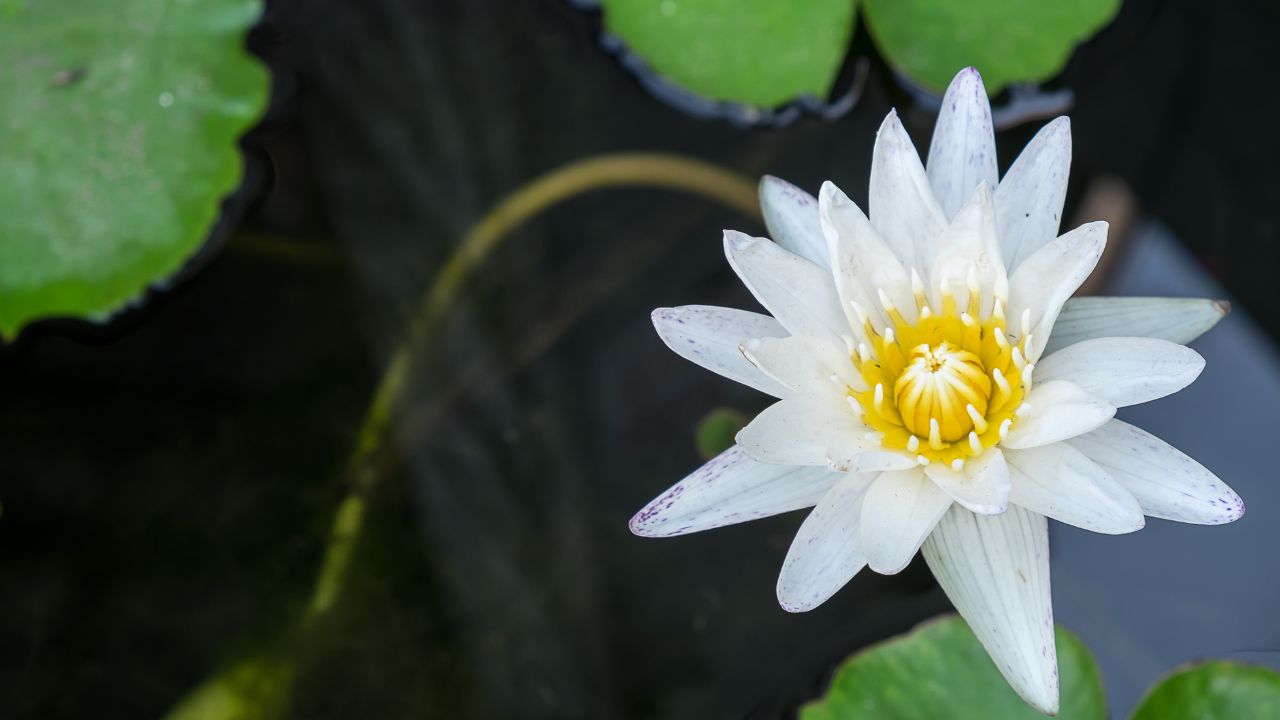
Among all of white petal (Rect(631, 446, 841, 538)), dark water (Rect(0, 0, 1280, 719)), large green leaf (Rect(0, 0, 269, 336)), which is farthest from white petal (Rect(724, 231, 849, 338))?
large green leaf (Rect(0, 0, 269, 336))

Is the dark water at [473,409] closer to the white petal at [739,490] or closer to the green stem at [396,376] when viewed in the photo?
the green stem at [396,376]

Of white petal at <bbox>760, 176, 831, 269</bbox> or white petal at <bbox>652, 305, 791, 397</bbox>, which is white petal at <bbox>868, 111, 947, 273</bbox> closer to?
white petal at <bbox>760, 176, 831, 269</bbox>

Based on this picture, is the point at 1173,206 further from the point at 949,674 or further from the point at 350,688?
the point at 350,688

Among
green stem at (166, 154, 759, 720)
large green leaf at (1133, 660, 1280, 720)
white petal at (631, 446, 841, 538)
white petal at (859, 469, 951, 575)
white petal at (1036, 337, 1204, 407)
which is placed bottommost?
green stem at (166, 154, 759, 720)

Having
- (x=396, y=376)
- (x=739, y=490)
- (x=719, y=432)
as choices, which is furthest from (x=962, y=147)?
(x=396, y=376)

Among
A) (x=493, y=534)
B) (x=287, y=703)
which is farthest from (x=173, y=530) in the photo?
(x=493, y=534)

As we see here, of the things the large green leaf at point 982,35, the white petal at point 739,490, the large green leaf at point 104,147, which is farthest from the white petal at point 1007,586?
the large green leaf at point 104,147
